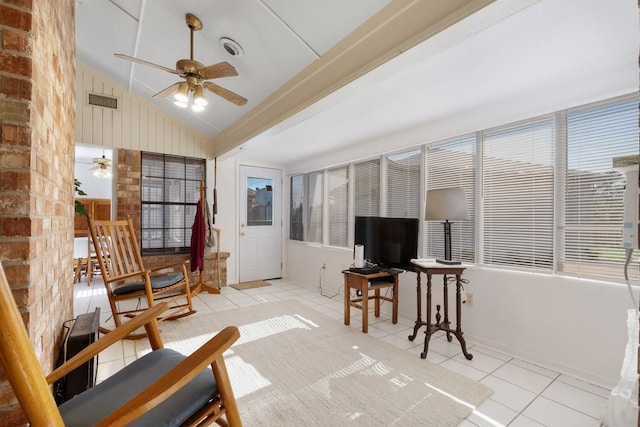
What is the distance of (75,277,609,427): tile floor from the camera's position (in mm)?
1759

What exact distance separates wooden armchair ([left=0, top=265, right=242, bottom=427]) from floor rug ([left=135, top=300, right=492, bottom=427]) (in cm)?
76

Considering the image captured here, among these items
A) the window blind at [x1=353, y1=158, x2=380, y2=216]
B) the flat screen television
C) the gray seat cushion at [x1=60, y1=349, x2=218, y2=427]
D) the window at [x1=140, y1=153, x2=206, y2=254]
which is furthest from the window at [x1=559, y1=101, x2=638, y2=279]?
the window at [x1=140, y1=153, x2=206, y2=254]

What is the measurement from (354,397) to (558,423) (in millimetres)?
1214

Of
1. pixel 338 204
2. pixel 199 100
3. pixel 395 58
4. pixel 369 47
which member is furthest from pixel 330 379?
pixel 338 204

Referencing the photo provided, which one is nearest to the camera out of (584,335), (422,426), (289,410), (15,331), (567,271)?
(15,331)

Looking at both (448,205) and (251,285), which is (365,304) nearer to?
(448,205)

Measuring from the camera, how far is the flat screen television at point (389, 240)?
9.84 ft

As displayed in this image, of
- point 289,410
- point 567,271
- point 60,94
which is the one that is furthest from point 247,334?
point 567,271

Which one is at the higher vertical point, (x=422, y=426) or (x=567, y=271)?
(x=567, y=271)

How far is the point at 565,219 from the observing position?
2.35m

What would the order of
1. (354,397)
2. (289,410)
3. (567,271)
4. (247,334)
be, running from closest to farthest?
(289,410)
(354,397)
(567,271)
(247,334)

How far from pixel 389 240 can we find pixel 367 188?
1.11 m

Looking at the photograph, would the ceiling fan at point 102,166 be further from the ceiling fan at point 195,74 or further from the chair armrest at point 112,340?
the chair armrest at point 112,340

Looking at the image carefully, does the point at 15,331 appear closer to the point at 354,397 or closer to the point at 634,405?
the point at 354,397
